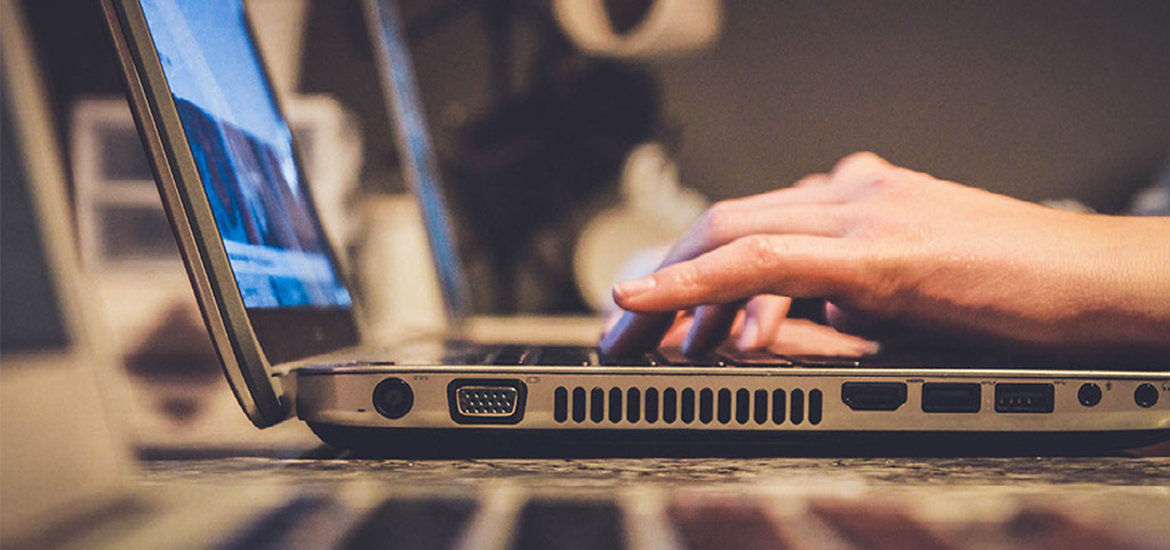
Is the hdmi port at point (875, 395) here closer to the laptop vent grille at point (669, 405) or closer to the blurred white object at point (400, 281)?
the laptop vent grille at point (669, 405)

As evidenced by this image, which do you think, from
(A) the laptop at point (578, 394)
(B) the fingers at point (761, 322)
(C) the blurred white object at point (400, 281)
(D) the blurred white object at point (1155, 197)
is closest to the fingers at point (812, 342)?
(B) the fingers at point (761, 322)

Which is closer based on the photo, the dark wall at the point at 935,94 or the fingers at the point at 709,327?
the fingers at the point at 709,327

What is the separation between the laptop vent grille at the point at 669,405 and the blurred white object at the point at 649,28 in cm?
175

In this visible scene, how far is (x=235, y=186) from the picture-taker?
50 cm

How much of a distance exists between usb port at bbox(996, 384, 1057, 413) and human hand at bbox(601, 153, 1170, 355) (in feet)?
0.30

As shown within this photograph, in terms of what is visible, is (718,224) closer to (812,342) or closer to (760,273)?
(760,273)

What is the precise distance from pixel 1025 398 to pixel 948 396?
0.04 m

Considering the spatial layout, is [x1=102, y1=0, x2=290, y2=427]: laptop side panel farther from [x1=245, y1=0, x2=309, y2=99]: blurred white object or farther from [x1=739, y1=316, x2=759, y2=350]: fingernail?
[x1=245, y1=0, x2=309, y2=99]: blurred white object

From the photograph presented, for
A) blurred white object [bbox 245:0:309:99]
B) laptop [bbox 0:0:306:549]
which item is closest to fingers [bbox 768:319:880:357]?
laptop [bbox 0:0:306:549]

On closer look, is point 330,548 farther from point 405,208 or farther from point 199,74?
point 405,208

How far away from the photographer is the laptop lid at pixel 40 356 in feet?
0.89

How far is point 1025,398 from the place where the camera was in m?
0.43

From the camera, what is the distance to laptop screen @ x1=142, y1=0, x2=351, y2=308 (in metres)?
0.45

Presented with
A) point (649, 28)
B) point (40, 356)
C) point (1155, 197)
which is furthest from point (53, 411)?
point (1155, 197)
